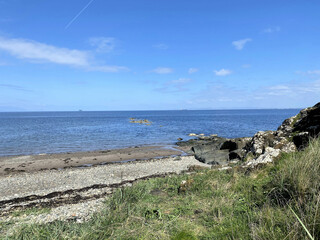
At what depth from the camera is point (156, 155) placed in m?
28.9

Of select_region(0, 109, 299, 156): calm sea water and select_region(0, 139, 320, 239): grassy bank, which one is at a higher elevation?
select_region(0, 139, 320, 239): grassy bank

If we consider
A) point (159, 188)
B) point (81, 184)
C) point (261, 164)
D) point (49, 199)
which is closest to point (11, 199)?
point (49, 199)

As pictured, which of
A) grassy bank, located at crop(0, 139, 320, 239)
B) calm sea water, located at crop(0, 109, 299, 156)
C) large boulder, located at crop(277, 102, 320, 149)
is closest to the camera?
grassy bank, located at crop(0, 139, 320, 239)

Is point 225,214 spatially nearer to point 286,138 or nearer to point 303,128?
point 286,138

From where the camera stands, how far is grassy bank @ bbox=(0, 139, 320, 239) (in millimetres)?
4207

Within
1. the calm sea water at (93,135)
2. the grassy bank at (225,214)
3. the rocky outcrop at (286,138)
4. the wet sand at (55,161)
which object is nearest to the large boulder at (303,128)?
the rocky outcrop at (286,138)

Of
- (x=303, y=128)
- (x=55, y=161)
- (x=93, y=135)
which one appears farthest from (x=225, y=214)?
(x=93, y=135)

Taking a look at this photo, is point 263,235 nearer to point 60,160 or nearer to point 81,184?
point 81,184

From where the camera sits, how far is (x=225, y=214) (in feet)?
19.2

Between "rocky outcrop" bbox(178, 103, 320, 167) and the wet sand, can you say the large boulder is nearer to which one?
"rocky outcrop" bbox(178, 103, 320, 167)

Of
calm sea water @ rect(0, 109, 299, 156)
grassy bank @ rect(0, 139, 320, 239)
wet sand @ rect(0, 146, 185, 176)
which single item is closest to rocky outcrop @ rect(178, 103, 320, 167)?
grassy bank @ rect(0, 139, 320, 239)

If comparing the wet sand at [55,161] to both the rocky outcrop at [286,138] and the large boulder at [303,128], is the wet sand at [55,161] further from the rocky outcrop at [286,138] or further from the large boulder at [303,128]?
the large boulder at [303,128]

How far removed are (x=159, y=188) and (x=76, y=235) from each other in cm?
543

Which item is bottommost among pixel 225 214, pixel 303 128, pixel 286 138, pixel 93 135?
pixel 93 135
